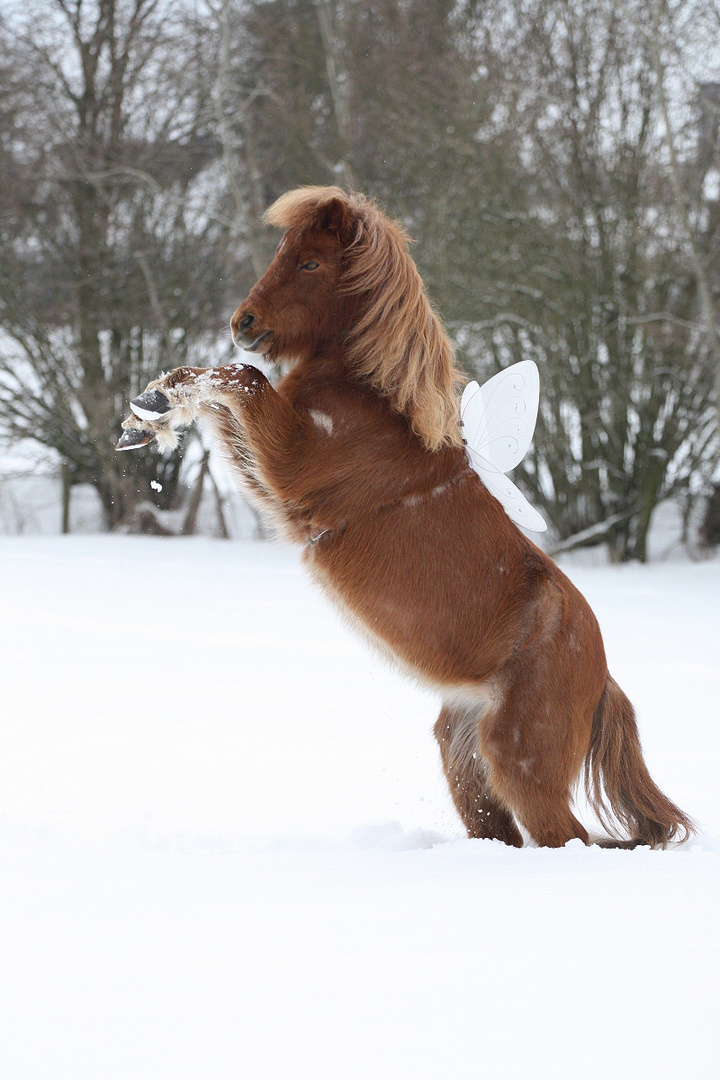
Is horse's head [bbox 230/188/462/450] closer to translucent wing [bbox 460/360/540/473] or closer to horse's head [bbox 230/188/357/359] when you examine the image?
horse's head [bbox 230/188/357/359]

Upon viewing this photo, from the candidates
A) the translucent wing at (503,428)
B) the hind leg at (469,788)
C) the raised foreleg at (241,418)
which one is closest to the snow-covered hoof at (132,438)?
the raised foreleg at (241,418)

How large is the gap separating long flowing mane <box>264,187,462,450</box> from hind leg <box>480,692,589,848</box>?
2.87 feet

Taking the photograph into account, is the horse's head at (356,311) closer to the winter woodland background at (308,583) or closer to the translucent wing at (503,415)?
the translucent wing at (503,415)

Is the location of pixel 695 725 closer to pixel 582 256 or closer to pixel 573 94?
pixel 582 256

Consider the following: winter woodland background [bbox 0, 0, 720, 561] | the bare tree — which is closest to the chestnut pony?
winter woodland background [bbox 0, 0, 720, 561]

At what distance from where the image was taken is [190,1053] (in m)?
1.51

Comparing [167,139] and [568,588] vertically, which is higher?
[167,139]

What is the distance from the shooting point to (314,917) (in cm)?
205

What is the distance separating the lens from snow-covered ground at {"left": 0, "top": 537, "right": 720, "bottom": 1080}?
153 cm

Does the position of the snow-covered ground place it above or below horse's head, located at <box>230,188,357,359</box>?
below

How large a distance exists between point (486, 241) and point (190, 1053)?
11.7 m

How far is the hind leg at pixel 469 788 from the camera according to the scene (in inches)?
124

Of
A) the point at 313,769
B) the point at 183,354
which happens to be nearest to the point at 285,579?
the point at 183,354

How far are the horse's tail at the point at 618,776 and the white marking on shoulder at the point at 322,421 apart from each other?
1.22 meters
